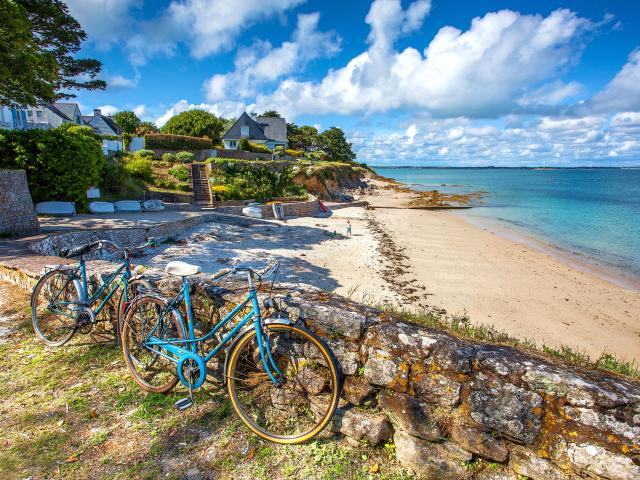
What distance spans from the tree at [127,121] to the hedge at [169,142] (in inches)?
1388

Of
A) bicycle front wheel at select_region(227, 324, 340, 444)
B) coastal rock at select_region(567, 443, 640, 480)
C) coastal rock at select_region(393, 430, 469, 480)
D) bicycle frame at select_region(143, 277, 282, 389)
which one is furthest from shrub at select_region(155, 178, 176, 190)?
coastal rock at select_region(567, 443, 640, 480)

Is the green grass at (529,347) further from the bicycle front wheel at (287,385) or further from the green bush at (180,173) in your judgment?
the green bush at (180,173)

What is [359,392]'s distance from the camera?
2.90 m

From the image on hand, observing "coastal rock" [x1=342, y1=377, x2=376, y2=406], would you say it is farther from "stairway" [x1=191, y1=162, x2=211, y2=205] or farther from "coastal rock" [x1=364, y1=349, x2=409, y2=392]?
"stairway" [x1=191, y1=162, x2=211, y2=205]

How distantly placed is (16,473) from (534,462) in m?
3.74

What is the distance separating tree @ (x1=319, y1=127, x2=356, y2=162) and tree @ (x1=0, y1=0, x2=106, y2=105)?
209 ft

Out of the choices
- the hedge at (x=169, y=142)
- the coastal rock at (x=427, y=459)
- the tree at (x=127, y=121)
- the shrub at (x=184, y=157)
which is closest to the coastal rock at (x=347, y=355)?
the coastal rock at (x=427, y=459)

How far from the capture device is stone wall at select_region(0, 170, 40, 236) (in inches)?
391

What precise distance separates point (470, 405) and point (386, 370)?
0.64 meters

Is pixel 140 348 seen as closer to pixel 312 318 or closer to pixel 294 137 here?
pixel 312 318

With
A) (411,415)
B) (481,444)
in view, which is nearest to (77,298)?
(411,415)

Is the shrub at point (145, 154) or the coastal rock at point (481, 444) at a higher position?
the shrub at point (145, 154)

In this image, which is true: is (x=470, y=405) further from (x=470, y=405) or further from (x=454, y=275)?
(x=454, y=275)

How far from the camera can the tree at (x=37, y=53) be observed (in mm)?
10438
